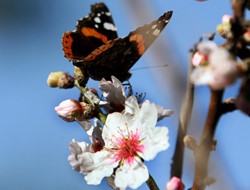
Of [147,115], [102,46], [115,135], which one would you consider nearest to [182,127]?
[147,115]

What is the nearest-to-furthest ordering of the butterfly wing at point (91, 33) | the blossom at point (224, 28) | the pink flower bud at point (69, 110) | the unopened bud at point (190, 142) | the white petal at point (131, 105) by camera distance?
the unopened bud at point (190, 142)
the blossom at point (224, 28)
the white petal at point (131, 105)
the pink flower bud at point (69, 110)
the butterfly wing at point (91, 33)

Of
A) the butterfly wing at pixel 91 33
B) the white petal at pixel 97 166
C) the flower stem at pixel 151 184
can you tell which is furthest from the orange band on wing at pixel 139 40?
the flower stem at pixel 151 184

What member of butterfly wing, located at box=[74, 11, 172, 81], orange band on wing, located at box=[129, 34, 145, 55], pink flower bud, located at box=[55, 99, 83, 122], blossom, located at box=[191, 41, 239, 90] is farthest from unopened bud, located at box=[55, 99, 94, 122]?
blossom, located at box=[191, 41, 239, 90]

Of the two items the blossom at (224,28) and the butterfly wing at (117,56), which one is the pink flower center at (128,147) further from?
the blossom at (224,28)

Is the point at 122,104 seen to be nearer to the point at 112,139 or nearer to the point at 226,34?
the point at 112,139

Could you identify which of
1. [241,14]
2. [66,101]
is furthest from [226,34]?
[66,101]

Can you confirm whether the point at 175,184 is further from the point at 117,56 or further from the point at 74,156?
the point at 117,56
